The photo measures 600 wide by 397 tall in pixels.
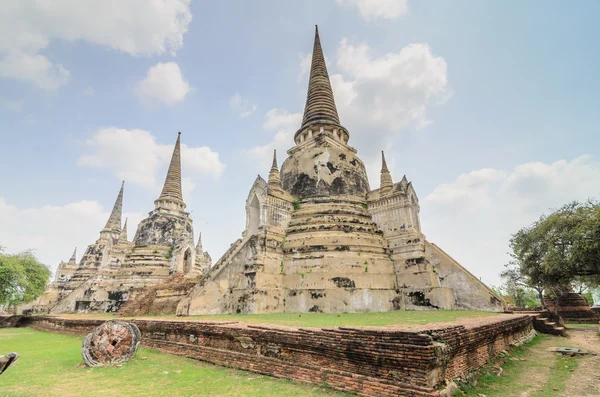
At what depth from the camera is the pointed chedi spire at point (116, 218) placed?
113 ft

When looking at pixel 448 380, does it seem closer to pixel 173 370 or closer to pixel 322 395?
pixel 322 395

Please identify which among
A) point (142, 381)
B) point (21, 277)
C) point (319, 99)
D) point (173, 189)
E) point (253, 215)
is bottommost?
point (142, 381)

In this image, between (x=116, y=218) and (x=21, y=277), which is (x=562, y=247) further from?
(x=116, y=218)

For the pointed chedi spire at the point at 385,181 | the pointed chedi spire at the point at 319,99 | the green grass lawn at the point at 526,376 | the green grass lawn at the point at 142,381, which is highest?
the pointed chedi spire at the point at 319,99

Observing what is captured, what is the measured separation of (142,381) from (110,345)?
1.81 metres

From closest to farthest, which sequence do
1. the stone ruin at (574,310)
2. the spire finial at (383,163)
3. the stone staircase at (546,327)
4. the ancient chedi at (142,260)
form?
the stone staircase at (546,327) < the spire finial at (383,163) < the stone ruin at (574,310) < the ancient chedi at (142,260)

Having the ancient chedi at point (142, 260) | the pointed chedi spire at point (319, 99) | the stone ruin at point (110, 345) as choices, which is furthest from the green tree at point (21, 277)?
the pointed chedi spire at point (319, 99)

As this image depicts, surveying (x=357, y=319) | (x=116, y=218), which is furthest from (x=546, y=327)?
(x=116, y=218)

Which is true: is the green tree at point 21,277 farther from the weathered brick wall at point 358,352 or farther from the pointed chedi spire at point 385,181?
the pointed chedi spire at point 385,181

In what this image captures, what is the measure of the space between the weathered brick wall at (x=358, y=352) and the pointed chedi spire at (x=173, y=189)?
2155 cm

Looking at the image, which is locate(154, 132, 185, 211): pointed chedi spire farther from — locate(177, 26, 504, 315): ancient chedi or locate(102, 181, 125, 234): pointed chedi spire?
locate(177, 26, 504, 315): ancient chedi

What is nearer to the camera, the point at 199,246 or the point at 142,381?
the point at 142,381

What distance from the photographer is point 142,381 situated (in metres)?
5.77

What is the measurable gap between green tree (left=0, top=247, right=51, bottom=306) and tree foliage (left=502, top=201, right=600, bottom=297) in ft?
105
